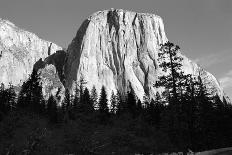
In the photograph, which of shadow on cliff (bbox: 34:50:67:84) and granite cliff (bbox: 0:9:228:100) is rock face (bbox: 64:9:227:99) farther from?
shadow on cliff (bbox: 34:50:67:84)

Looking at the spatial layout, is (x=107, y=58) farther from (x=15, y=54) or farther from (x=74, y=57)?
(x=15, y=54)

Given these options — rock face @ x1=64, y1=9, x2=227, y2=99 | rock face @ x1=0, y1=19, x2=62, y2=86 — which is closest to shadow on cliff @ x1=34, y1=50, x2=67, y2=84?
rock face @ x1=64, y1=9, x2=227, y2=99

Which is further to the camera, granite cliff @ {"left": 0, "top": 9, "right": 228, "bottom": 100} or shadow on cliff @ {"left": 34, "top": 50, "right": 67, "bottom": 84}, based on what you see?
shadow on cliff @ {"left": 34, "top": 50, "right": 67, "bottom": 84}

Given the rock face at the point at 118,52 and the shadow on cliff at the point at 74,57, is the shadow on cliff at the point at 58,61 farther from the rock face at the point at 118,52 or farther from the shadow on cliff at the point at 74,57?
A: the rock face at the point at 118,52

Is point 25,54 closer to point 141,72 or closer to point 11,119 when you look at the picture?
point 141,72

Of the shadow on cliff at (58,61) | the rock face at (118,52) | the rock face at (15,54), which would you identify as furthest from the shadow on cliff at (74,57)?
the rock face at (15,54)
